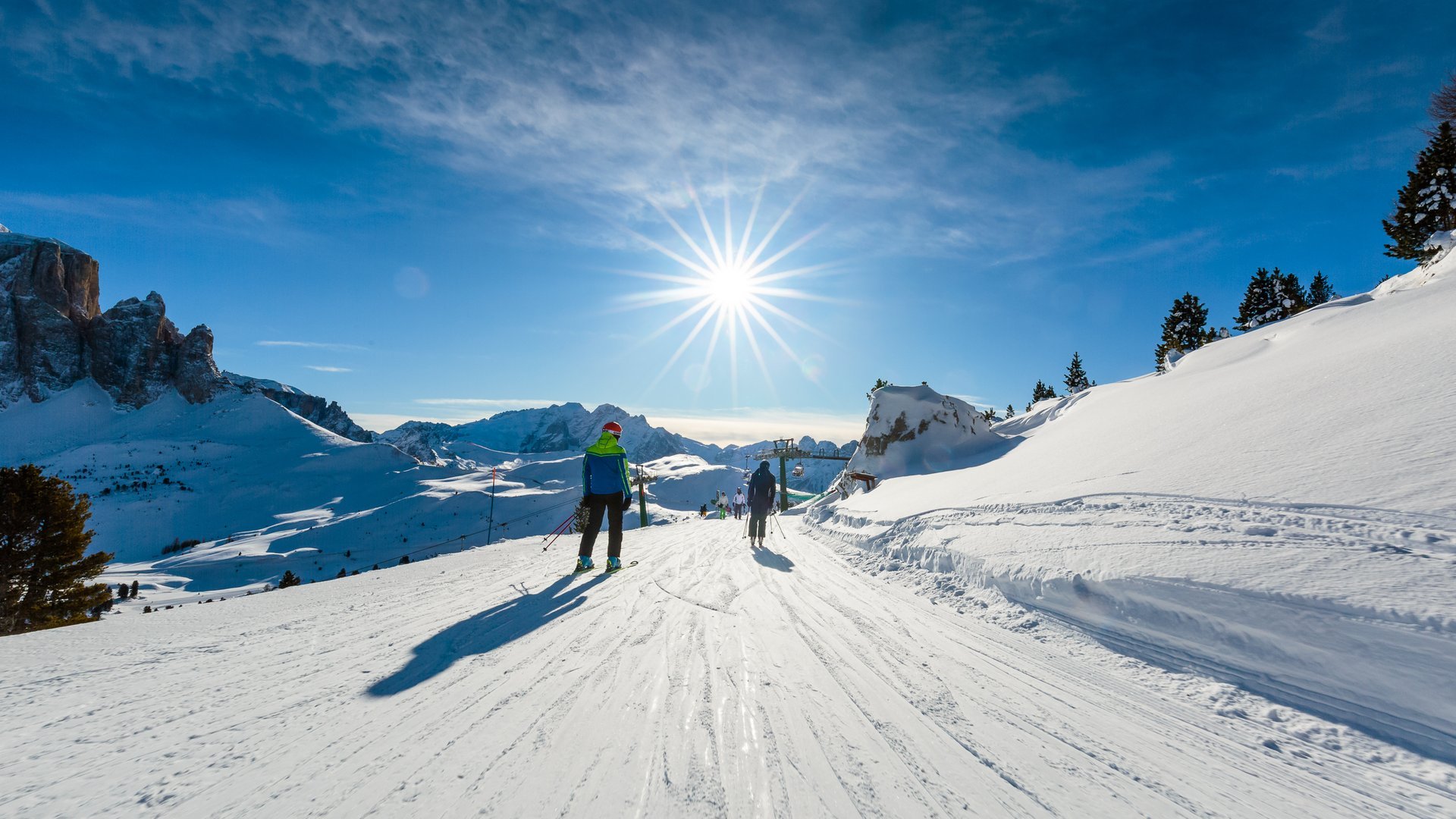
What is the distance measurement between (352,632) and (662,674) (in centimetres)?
288

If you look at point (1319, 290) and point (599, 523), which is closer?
point (599, 523)

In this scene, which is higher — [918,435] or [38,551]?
[918,435]

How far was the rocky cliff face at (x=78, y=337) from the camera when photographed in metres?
133

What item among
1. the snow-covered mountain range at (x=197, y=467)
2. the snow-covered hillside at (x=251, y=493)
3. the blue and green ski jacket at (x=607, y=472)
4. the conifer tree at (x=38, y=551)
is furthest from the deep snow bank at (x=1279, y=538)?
the snow-covered hillside at (x=251, y=493)

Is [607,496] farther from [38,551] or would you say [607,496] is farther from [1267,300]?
[1267,300]

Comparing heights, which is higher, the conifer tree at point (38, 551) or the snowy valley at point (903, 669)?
the snowy valley at point (903, 669)

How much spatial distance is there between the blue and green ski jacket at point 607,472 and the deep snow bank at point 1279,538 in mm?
4583

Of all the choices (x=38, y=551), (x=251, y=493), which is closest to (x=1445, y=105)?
(x=38, y=551)

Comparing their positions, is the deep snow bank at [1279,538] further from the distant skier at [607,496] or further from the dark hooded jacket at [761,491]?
the distant skier at [607,496]

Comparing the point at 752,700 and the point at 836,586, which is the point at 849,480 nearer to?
the point at 836,586

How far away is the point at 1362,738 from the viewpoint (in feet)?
8.30

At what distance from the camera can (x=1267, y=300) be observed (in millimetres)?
49594

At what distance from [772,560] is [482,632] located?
5.93 meters

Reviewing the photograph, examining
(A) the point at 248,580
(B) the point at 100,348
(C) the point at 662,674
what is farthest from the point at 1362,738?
(B) the point at 100,348
